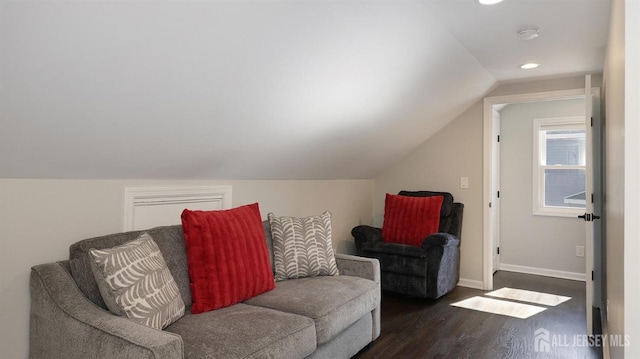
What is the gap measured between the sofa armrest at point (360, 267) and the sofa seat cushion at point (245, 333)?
0.90m

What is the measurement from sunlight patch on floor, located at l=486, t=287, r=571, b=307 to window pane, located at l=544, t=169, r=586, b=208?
1405 mm

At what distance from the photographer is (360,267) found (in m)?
2.96

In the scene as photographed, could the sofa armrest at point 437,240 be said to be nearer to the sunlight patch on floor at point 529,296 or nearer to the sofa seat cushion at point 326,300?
the sunlight patch on floor at point 529,296

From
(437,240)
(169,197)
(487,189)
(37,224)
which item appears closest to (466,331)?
(437,240)

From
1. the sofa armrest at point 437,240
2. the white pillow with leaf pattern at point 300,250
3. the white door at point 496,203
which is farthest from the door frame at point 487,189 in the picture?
the white pillow with leaf pattern at point 300,250

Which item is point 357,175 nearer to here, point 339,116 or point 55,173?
point 339,116

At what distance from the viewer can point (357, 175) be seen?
470 centimetres

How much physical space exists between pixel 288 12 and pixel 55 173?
1369 millimetres

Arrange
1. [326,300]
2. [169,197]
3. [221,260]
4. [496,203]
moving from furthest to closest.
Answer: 1. [496,203]
2. [169,197]
3. [326,300]
4. [221,260]

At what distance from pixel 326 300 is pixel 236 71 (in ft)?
4.40

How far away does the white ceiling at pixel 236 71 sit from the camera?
5.08 ft

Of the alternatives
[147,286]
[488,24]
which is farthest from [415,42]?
[147,286]

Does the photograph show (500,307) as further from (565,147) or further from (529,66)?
(565,147)

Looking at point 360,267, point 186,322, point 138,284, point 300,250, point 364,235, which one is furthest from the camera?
point 364,235
